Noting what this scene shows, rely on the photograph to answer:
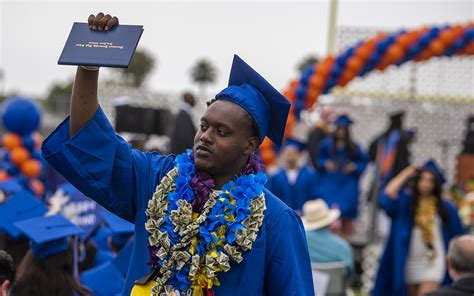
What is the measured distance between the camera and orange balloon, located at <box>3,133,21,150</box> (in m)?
8.11

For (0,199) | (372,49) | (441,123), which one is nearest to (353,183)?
(372,49)

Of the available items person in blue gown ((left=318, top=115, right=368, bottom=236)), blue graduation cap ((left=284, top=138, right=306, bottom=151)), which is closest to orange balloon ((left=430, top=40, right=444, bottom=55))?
person in blue gown ((left=318, top=115, right=368, bottom=236))

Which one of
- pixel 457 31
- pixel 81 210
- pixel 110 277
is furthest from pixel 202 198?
pixel 457 31

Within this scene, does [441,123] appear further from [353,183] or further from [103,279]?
[103,279]

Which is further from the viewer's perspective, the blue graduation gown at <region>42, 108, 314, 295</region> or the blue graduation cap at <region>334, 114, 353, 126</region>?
the blue graduation cap at <region>334, 114, 353, 126</region>

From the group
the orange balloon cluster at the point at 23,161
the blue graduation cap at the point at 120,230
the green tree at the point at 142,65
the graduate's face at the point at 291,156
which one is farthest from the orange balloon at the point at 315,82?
the green tree at the point at 142,65

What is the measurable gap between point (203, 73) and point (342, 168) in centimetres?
3641

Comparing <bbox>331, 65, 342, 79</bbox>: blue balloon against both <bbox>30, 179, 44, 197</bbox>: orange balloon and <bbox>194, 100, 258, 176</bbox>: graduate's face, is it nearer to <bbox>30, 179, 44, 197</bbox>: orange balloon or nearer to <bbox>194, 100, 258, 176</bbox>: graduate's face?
<bbox>30, 179, 44, 197</bbox>: orange balloon

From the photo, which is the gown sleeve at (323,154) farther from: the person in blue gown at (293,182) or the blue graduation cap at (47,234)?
the blue graduation cap at (47,234)

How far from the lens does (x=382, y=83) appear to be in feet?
45.3

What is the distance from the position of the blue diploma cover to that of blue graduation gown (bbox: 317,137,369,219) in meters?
8.04

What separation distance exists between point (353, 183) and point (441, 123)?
4.89m

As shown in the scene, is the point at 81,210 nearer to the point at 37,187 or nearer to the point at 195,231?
the point at 37,187

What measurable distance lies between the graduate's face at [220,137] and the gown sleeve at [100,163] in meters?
0.23
